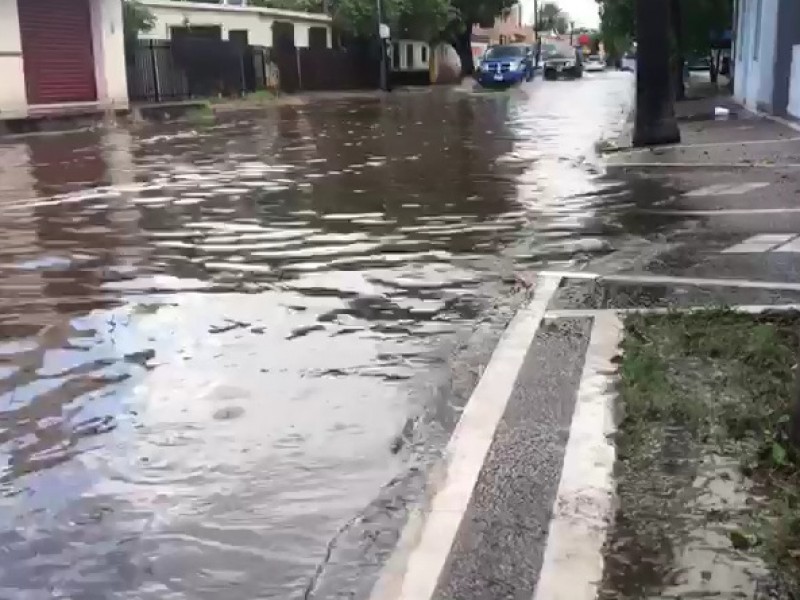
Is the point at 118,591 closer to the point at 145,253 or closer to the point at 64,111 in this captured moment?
the point at 145,253

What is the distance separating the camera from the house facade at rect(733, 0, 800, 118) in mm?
21875

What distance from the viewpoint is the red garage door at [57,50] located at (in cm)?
2817

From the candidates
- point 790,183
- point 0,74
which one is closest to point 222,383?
point 790,183

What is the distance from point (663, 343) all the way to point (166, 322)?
3.02 meters

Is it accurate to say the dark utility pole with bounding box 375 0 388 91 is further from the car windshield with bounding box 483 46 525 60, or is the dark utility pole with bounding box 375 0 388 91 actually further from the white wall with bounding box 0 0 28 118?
the white wall with bounding box 0 0 28 118

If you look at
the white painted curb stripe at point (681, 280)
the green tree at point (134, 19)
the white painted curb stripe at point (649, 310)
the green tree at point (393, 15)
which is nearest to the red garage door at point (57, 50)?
the green tree at point (134, 19)

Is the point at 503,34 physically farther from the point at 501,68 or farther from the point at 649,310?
the point at 649,310

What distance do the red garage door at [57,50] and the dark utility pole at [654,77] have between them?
1726 centimetres

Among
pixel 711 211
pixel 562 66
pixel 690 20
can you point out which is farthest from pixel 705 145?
pixel 562 66

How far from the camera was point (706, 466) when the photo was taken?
410 cm

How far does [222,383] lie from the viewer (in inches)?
222

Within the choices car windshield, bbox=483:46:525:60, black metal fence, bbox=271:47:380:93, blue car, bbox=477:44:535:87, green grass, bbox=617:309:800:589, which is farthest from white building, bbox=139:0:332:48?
green grass, bbox=617:309:800:589

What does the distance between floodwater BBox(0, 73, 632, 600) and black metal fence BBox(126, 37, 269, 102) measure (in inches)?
829

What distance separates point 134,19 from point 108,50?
413cm
